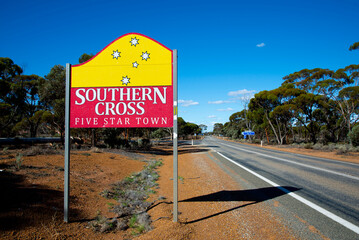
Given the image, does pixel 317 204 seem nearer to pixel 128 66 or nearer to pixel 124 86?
pixel 124 86

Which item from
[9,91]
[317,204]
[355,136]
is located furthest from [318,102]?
[9,91]

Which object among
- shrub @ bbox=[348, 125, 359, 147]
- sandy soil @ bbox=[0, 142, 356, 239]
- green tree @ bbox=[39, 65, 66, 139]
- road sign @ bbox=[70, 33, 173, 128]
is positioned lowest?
sandy soil @ bbox=[0, 142, 356, 239]

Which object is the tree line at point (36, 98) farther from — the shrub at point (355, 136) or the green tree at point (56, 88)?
the shrub at point (355, 136)

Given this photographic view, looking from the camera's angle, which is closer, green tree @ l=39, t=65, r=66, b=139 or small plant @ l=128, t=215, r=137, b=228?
small plant @ l=128, t=215, r=137, b=228

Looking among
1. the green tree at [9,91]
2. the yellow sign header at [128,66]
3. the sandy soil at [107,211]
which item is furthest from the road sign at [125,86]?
the green tree at [9,91]

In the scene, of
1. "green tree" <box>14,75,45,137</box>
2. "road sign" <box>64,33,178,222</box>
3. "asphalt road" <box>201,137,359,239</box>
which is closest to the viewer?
"asphalt road" <box>201,137,359,239</box>

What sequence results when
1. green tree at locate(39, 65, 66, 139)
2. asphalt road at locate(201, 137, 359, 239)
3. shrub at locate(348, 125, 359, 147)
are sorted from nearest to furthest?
asphalt road at locate(201, 137, 359, 239), green tree at locate(39, 65, 66, 139), shrub at locate(348, 125, 359, 147)

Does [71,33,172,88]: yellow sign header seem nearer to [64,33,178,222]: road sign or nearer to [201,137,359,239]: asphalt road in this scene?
[64,33,178,222]: road sign

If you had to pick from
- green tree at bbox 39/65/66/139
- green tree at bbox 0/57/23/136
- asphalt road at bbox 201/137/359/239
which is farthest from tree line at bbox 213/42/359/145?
green tree at bbox 0/57/23/136

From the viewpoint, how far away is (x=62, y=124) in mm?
22234

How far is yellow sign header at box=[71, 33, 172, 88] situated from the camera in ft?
14.9

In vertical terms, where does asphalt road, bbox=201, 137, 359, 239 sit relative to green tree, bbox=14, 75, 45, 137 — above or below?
below

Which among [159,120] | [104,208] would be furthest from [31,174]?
[159,120]

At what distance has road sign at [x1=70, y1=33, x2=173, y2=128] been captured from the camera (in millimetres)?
4512
